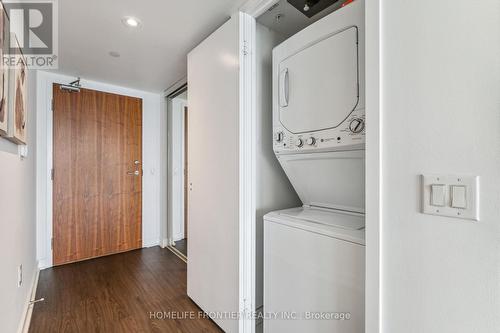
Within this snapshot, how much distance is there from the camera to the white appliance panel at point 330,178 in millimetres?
1246

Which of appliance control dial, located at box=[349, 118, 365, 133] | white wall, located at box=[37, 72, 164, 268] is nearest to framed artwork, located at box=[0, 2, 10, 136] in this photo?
appliance control dial, located at box=[349, 118, 365, 133]

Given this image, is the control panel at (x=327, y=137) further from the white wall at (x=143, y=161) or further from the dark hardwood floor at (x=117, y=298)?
the white wall at (x=143, y=161)

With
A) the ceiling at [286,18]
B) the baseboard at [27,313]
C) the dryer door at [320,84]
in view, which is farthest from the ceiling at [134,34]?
the baseboard at [27,313]

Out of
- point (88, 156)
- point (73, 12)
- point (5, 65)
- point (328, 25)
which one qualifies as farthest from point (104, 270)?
point (328, 25)

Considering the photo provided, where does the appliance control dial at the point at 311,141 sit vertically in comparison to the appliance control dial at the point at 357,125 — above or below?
below

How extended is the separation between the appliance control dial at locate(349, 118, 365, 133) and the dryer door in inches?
A: 2.2

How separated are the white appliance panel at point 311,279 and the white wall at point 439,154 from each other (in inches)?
8.3

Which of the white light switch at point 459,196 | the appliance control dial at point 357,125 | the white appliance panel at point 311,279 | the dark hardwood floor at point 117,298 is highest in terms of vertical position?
the appliance control dial at point 357,125

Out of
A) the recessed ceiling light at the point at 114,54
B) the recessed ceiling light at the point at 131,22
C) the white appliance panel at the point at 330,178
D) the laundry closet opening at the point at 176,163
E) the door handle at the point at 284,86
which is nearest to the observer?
the white appliance panel at the point at 330,178

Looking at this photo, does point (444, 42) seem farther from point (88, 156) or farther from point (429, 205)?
point (88, 156)

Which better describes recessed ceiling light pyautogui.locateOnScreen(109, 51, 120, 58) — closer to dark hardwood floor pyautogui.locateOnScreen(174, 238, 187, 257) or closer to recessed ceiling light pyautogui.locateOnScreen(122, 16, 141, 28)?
recessed ceiling light pyautogui.locateOnScreen(122, 16, 141, 28)

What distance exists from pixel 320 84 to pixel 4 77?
4.96 feet

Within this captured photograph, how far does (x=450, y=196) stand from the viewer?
0.68 meters

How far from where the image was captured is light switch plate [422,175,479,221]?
643 millimetres
